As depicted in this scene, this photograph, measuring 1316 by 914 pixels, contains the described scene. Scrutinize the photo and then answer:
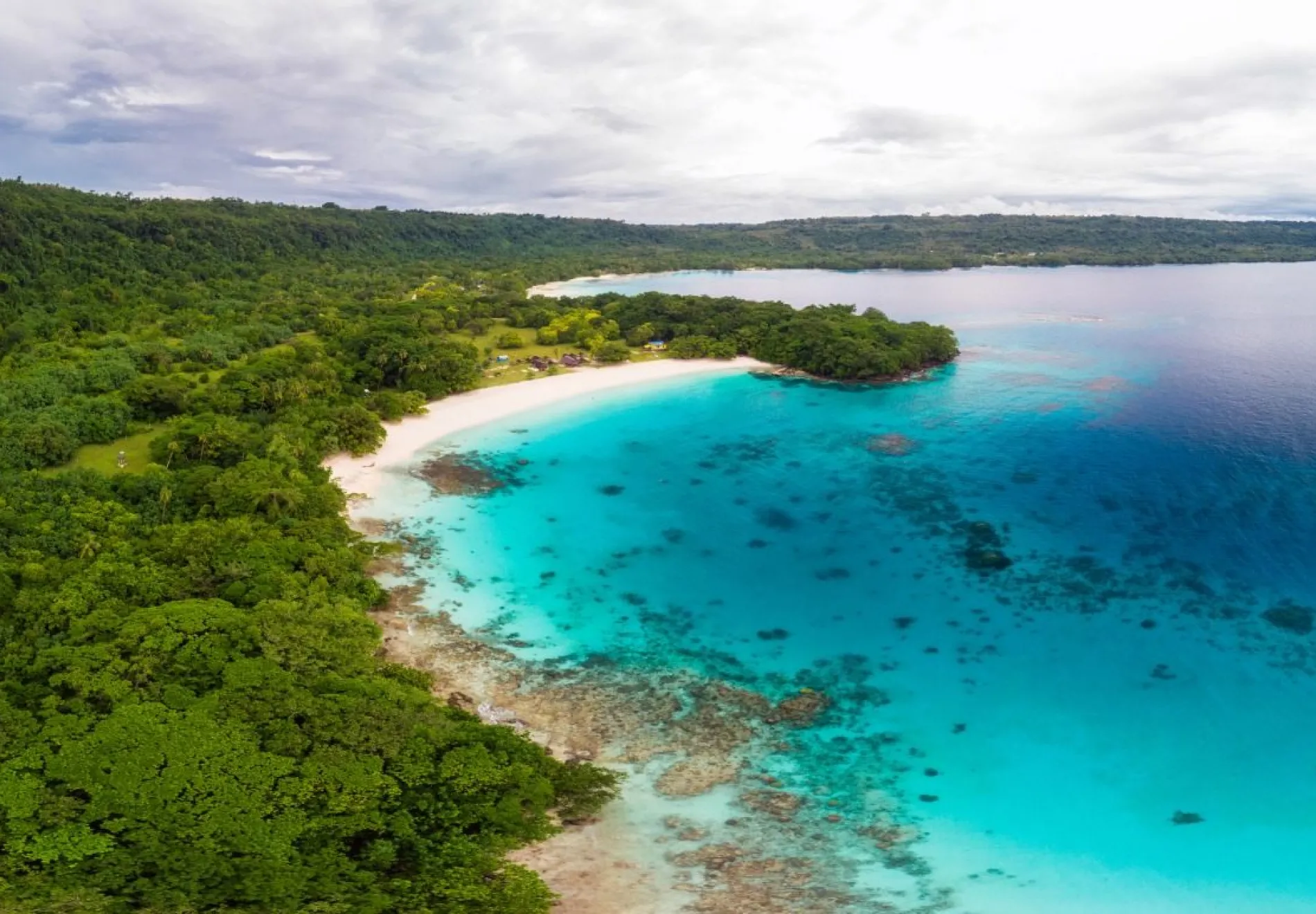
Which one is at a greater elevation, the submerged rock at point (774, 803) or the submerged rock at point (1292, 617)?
the submerged rock at point (1292, 617)

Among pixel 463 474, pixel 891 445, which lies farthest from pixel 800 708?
pixel 891 445

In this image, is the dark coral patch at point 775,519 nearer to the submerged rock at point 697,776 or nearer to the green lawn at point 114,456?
the submerged rock at point 697,776

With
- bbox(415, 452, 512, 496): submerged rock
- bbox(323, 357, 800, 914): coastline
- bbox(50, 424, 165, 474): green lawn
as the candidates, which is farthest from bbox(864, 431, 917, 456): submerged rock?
bbox(50, 424, 165, 474): green lawn

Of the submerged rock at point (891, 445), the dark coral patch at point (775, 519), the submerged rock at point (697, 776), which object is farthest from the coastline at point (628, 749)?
the submerged rock at point (891, 445)

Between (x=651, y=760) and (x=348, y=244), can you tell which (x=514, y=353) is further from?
(x=348, y=244)

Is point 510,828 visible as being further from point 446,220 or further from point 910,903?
point 446,220

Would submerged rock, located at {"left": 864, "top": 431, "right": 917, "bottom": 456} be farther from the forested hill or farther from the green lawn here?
the forested hill
